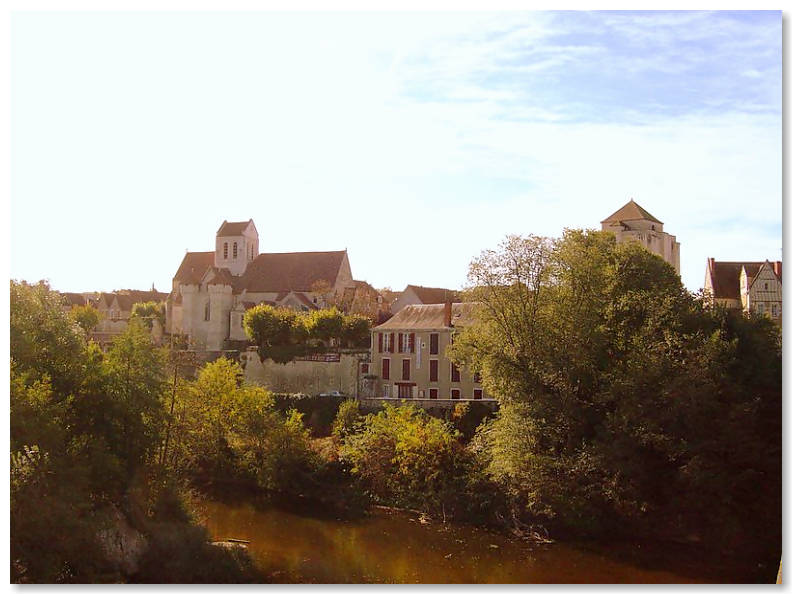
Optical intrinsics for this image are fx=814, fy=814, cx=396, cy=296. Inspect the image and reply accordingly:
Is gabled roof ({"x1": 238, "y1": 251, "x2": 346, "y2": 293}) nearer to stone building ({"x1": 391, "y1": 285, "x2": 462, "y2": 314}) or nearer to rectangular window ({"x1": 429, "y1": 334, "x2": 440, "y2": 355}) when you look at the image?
stone building ({"x1": 391, "y1": 285, "x2": 462, "y2": 314})

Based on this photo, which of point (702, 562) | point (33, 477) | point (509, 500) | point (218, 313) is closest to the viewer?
point (33, 477)

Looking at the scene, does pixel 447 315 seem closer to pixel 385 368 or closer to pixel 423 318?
pixel 423 318

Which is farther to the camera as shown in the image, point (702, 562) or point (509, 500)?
point (509, 500)

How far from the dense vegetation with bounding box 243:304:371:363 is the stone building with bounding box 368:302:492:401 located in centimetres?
173

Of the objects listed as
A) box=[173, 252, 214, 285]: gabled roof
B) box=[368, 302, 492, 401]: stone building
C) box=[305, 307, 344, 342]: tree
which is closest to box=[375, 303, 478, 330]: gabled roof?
box=[368, 302, 492, 401]: stone building

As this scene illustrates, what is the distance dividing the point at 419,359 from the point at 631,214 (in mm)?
9210

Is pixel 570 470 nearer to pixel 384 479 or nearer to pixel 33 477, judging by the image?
pixel 384 479

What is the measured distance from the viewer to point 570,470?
42.3ft

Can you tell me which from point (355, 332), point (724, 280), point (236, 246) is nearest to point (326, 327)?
point (355, 332)

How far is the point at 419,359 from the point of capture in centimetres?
2177

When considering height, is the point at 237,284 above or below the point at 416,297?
above

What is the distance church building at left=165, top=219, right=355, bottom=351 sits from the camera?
3138 cm

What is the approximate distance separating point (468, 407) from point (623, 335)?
5033mm

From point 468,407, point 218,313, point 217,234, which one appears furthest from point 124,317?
point 468,407
